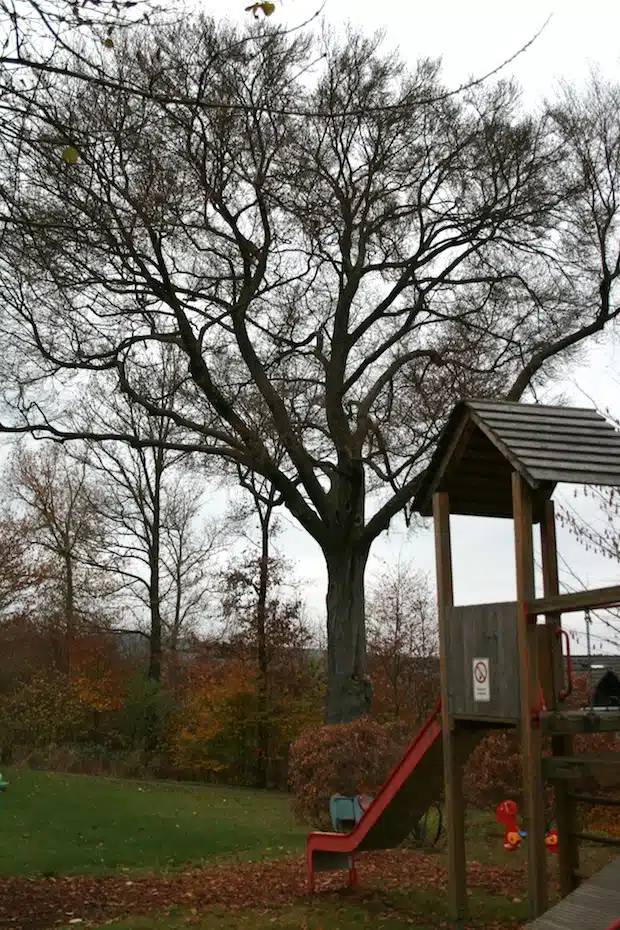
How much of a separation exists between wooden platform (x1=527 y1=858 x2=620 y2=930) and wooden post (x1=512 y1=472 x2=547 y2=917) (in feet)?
5.14

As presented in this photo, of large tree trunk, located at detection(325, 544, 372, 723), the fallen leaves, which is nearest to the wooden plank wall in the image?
the fallen leaves

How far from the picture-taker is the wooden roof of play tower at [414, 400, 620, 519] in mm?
8336

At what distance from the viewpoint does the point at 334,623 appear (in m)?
19.7

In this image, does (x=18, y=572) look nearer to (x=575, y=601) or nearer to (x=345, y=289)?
(x=345, y=289)

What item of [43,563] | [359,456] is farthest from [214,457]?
[43,563]

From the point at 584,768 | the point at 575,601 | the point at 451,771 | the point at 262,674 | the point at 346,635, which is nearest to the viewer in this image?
the point at 575,601

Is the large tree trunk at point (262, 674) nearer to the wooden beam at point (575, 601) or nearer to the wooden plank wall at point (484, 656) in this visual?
the wooden plank wall at point (484, 656)

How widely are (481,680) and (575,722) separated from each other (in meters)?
0.93

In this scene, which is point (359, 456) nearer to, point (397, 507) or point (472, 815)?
point (397, 507)

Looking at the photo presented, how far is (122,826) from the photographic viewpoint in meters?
17.8

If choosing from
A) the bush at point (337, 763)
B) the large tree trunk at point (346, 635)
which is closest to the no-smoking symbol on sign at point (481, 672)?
the bush at point (337, 763)

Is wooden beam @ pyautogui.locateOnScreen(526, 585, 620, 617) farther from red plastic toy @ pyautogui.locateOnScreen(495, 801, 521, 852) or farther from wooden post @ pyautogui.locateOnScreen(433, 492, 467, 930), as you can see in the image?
red plastic toy @ pyautogui.locateOnScreen(495, 801, 521, 852)

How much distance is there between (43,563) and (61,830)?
21243mm

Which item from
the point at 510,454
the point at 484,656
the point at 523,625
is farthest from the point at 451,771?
the point at 510,454
